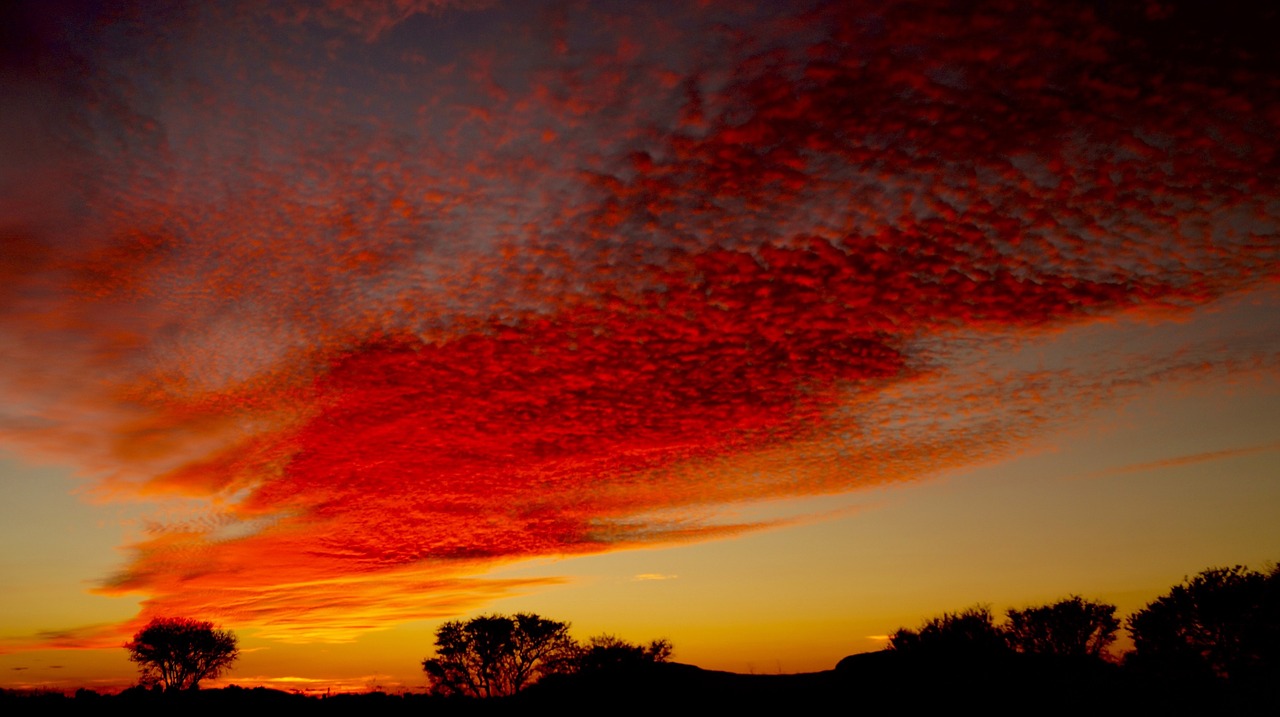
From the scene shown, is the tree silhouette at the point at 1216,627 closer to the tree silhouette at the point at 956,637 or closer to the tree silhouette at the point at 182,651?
the tree silhouette at the point at 956,637

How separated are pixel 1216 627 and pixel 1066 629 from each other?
13.6 m

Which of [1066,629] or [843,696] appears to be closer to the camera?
[843,696]

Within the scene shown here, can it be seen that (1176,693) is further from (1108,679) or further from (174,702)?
(174,702)

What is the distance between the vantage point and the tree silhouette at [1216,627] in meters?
46.3

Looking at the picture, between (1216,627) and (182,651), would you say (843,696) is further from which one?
(182,651)

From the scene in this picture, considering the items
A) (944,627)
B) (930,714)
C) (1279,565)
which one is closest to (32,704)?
(930,714)

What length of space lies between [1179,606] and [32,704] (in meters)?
68.3

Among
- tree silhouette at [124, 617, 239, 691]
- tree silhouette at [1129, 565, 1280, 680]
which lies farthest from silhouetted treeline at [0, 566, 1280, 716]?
tree silhouette at [124, 617, 239, 691]

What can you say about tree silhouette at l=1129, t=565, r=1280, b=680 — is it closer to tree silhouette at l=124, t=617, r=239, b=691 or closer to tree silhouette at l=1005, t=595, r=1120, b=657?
tree silhouette at l=1005, t=595, r=1120, b=657

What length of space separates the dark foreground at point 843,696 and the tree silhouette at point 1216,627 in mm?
13058

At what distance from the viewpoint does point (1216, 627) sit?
5012cm

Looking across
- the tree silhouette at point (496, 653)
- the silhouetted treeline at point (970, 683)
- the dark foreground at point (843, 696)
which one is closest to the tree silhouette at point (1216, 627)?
the silhouetted treeline at point (970, 683)

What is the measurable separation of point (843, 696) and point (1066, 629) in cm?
3888

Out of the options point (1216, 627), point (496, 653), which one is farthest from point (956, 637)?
point (496, 653)
